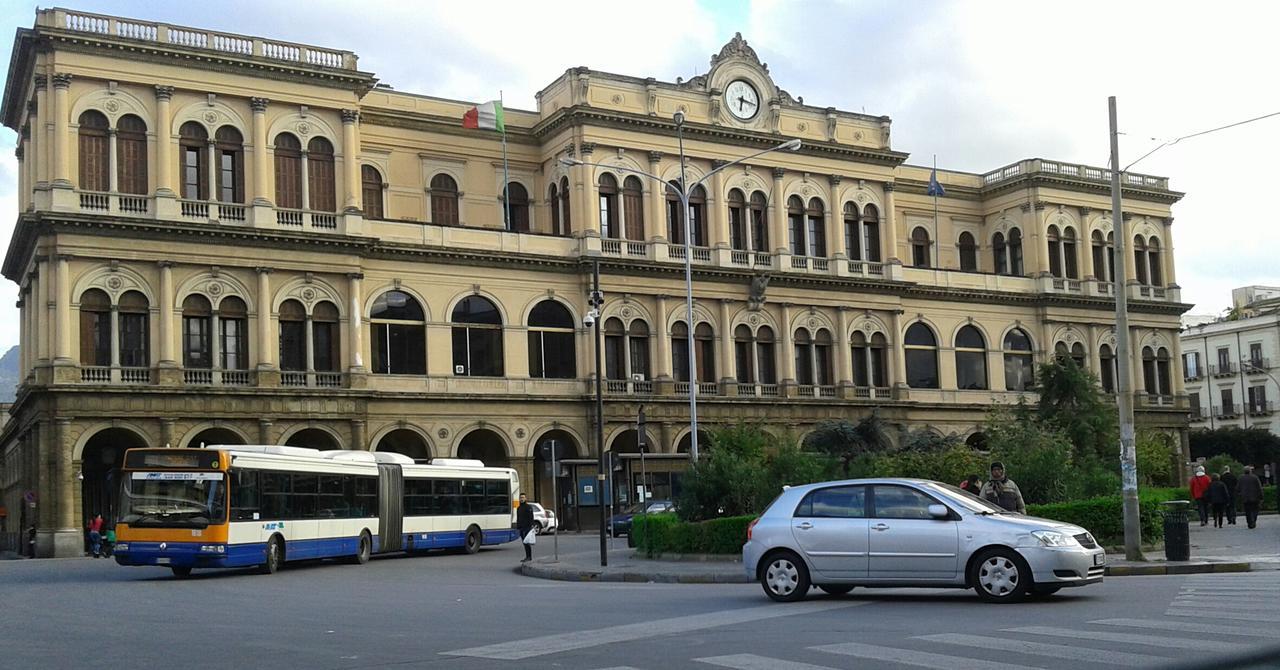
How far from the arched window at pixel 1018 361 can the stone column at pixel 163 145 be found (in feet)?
130

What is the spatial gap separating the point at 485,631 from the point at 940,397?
52136 mm

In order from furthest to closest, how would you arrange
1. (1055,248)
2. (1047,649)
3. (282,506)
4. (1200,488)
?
(1055,248), (1200,488), (282,506), (1047,649)

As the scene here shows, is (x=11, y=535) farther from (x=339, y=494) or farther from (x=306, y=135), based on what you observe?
(x=339, y=494)

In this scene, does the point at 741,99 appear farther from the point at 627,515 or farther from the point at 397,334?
the point at 627,515

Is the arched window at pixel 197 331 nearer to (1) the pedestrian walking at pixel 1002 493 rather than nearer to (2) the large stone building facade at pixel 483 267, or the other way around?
(2) the large stone building facade at pixel 483 267

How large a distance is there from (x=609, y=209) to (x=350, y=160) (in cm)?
1103

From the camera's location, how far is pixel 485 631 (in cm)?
1479

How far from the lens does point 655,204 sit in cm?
5688

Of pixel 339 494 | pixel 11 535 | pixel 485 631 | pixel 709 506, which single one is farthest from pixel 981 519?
pixel 11 535

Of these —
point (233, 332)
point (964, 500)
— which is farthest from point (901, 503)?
point (233, 332)

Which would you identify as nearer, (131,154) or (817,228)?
(131,154)

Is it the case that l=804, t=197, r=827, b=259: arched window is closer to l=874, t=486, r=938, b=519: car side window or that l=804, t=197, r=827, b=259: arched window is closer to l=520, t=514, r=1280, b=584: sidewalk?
l=520, t=514, r=1280, b=584: sidewalk

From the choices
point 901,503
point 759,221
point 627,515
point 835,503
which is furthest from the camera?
point 759,221

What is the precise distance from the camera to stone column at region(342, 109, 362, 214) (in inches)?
1966
